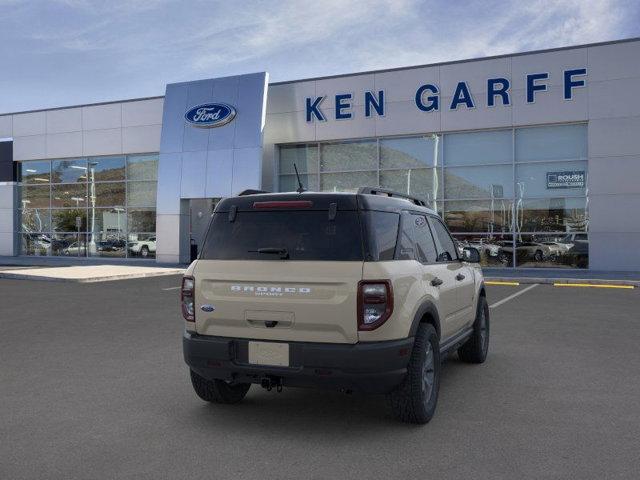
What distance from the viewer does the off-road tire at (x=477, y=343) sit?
6.79 meters

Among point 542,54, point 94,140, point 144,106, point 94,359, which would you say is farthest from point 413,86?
point 94,359

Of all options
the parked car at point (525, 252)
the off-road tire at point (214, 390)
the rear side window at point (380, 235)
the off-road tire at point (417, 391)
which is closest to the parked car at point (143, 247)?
the parked car at point (525, 252)

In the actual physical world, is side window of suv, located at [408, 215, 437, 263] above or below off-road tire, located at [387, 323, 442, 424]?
above

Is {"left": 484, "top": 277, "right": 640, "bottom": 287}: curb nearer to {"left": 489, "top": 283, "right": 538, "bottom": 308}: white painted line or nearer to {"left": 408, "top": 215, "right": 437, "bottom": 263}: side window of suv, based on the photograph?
{"left": 489, "top": 283, "right": 538, "bottom": 308}: white painted line

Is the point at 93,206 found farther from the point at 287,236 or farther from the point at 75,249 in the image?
the point at 287,236

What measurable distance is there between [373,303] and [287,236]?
2.79ft

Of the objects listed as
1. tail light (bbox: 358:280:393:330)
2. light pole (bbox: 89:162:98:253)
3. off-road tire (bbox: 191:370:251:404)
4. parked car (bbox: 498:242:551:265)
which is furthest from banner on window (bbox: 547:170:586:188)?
light pole (bbox: 89:162:98:253)

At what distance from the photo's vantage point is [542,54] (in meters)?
20.4

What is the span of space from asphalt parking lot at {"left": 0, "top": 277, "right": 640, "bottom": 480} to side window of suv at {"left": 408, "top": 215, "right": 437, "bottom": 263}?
1.27 metres

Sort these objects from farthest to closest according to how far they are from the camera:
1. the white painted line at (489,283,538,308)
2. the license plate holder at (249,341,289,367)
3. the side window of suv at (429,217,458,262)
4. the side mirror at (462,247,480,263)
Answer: the white painted line at (489,283,538,308) < the side mirror at (462,247,480,263) < the side window of suv at (429,217,458,262) < the license plate holder at (249,341,289,367)

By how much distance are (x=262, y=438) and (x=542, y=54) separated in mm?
19193

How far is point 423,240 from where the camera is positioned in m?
5.49

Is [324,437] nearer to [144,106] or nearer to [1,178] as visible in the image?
[144,106]

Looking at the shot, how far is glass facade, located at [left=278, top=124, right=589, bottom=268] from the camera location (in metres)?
20.4
